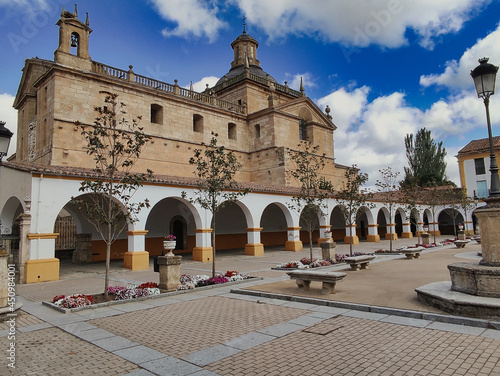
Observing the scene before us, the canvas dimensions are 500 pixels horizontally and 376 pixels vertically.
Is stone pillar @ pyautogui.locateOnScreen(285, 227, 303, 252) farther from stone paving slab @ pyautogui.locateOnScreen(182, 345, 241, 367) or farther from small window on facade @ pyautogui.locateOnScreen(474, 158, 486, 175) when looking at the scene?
small window on facade @ pyautogui.locateOnScreen(474, 158, 486, 175)

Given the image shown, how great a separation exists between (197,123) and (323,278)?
21540mm

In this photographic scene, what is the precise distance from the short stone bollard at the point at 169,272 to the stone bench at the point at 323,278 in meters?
3.08

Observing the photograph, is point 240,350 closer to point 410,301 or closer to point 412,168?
point 410,301

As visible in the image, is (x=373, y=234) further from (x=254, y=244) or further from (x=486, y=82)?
(x=486, y=82)

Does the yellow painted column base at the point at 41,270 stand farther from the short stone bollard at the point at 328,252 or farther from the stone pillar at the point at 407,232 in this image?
the stone pillar at the point at 407,232

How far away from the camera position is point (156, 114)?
2484 cm

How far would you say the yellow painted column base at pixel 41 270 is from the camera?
36.8 feet

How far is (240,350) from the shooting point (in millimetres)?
4508

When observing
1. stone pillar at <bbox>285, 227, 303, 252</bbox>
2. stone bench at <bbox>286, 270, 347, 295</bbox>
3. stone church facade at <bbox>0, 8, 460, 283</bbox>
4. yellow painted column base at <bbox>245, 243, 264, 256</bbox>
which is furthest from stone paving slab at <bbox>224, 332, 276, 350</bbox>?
stone pillar at <bbox>285, 227, 303, 252</bbox>

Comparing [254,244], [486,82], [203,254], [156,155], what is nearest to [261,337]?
[486,82]

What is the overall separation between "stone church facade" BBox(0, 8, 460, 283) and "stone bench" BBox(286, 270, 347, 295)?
8143 millimetres

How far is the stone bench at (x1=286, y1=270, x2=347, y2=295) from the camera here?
7610mm

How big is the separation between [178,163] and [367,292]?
19.2 m

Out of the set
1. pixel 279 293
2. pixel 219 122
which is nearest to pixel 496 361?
pixel 279 293
